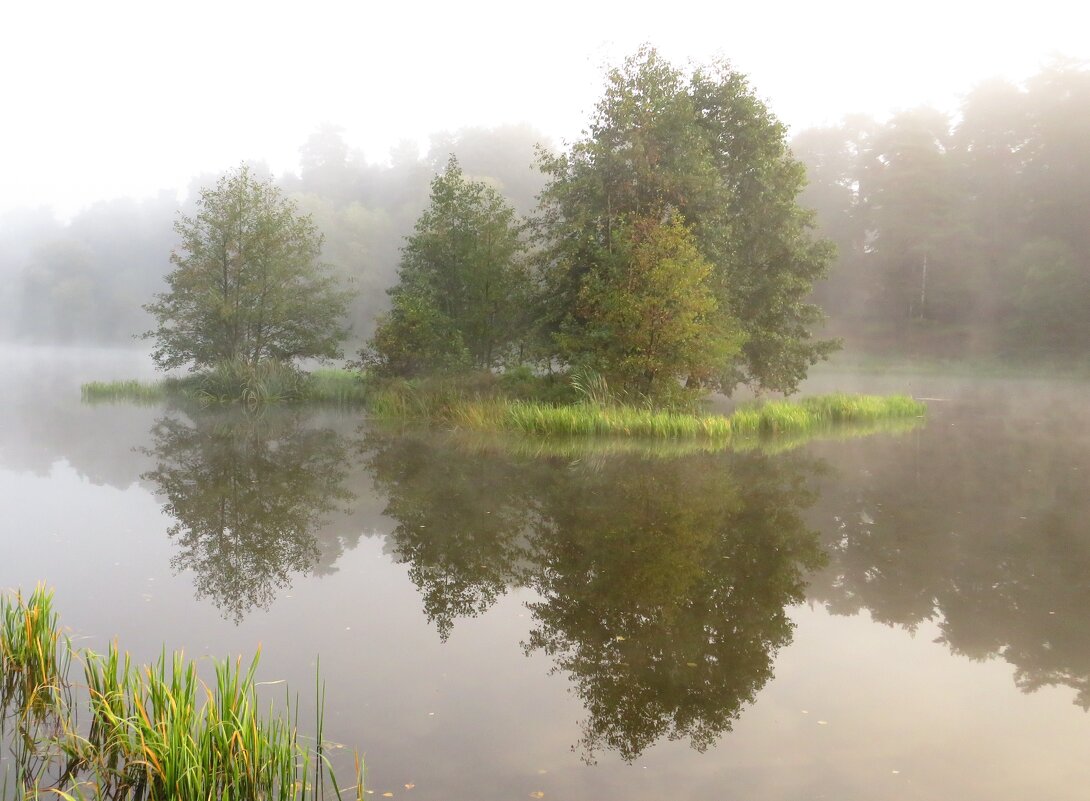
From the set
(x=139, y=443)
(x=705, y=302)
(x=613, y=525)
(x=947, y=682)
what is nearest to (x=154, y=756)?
(x=947, y=682)

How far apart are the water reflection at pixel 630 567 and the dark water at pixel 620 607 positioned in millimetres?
34

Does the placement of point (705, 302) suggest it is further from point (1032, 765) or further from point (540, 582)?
point (1032, 765)

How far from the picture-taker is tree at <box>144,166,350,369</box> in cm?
2803

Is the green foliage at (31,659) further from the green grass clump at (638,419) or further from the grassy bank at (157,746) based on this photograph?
the green grass clump at (638,419)

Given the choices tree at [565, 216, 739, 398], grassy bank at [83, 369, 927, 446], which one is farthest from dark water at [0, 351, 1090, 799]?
tree at [565, 216, 739, 398]

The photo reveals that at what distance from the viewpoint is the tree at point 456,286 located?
23266mm

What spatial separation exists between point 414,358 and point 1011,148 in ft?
156

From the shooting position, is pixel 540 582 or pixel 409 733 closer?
pixel 409 733

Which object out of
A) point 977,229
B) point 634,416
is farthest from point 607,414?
point 977,229

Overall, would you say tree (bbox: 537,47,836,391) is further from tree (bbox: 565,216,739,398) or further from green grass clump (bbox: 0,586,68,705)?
green grass clump (bbox: 0,586,68,705)

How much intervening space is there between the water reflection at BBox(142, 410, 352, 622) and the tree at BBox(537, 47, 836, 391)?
7.73m

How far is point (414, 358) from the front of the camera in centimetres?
2341

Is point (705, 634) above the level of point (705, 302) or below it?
below

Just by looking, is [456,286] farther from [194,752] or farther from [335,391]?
[194,752]
